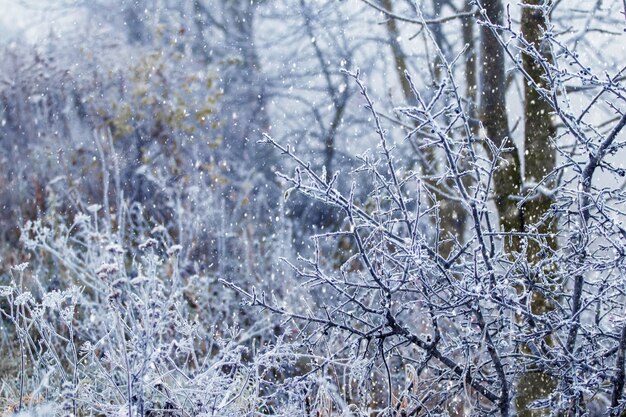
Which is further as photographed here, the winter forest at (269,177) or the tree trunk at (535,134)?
the tree trunk at (535,134)

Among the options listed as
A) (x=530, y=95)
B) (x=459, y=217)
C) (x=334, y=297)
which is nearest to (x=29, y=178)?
(x=334, y=297)

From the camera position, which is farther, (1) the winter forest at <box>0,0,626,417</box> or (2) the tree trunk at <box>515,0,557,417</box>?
(2) the tree trunk at <box>515,0,557,417</box>

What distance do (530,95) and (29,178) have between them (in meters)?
5.69

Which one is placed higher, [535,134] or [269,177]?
[535,134]

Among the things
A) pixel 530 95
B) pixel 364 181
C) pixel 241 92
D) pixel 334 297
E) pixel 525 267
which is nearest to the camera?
pixel 525 267

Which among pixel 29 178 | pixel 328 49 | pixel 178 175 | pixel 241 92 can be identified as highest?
pixel 328 49

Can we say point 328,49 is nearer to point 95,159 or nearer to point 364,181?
point 364,181

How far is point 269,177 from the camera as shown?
26.8ft

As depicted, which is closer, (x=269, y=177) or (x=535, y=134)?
(x=535, y=134)

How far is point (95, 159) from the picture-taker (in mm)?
7789

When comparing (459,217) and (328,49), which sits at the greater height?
(328,49)

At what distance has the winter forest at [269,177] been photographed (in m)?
2.49

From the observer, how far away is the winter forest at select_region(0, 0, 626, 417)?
2.49 metres

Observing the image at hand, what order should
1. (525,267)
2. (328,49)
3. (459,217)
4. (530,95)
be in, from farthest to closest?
(328,49)
(459,217)
(530,95)
(525,267)
